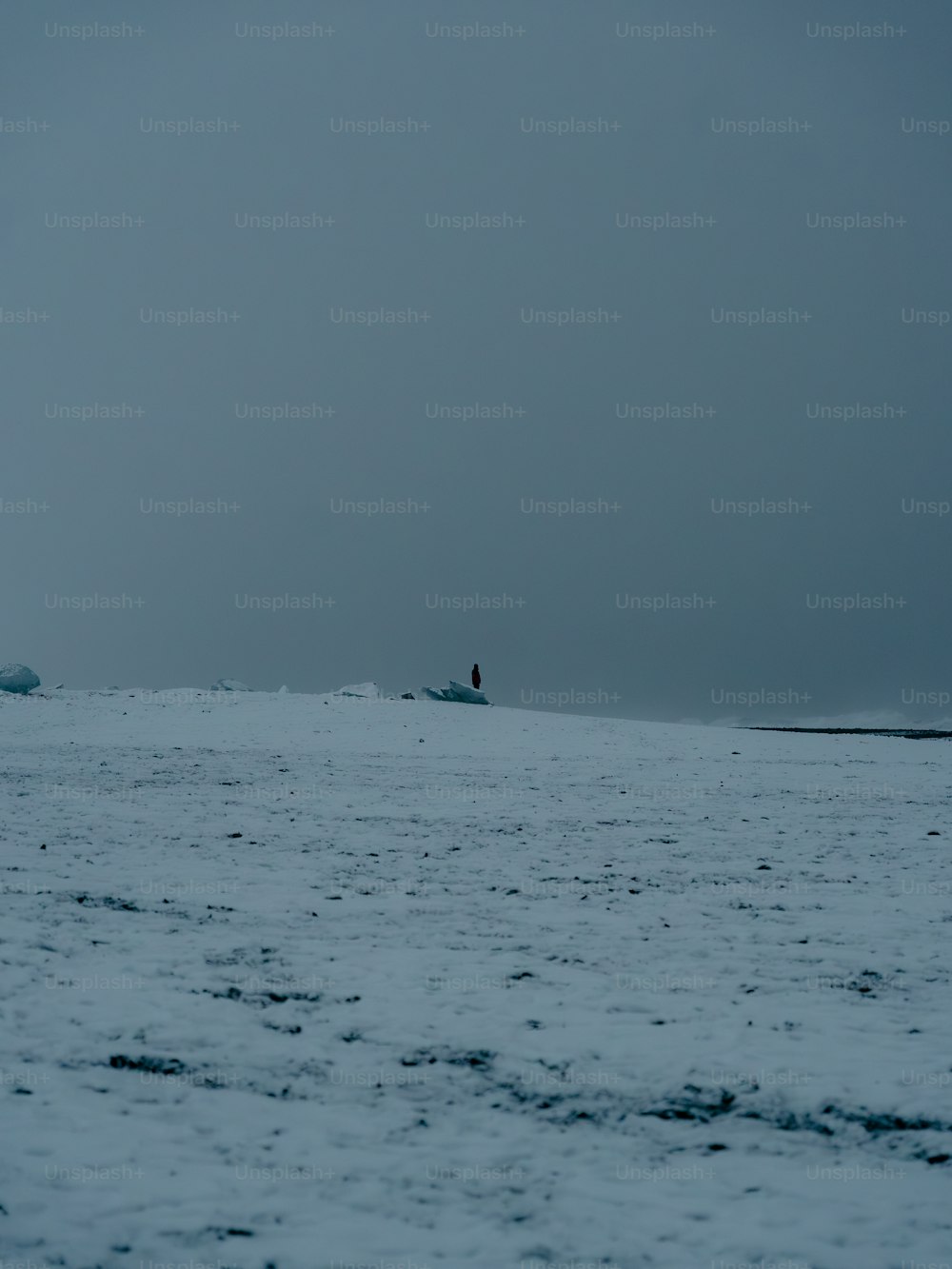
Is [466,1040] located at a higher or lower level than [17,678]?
lower

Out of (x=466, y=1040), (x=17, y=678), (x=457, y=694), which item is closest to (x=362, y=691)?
(x=457, y=694)

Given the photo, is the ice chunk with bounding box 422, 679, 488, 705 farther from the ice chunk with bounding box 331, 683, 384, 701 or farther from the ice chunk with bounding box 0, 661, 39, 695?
the ice chunk with bounding box 0, 661, 39, 695

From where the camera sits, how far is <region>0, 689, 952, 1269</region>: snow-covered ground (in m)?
4.74

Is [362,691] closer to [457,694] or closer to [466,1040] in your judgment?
[457,694]

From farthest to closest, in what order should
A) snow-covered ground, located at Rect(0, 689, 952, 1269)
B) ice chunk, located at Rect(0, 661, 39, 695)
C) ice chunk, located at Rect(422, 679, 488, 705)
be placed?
1. ice chunk, located at Rect(0, 661, 39, 695)
2. ice chunk, located at Rect(422, 679, 488, 705)
3. snow-covered ground, located at Rect(0, 689, 952, 1269)

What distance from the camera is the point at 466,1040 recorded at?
255 inches

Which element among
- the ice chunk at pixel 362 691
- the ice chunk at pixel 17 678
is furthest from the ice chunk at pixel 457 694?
the ice chunk at pixel 17 678

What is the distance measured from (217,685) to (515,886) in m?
29.2

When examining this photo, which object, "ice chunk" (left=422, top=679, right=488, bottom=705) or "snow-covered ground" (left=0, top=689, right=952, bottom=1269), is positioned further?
"ice chunk" (left=422, top=679, right=488, bottom=705)

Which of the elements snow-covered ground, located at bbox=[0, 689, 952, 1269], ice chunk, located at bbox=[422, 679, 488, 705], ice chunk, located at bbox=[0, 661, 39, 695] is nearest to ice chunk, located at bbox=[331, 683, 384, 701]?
ice chunk, located at bbox=[422, 679, 488, 705]

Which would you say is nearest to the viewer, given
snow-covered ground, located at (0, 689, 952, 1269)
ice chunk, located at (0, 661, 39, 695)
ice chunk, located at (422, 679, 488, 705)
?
snow-covered ground, located at (0, 689, 952, 1269)

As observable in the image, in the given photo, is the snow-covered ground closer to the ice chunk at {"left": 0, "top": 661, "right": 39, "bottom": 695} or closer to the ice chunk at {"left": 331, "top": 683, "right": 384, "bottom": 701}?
the ice chunk at {"left": 331, "top": 683, "right": 384, "bottom": 701}

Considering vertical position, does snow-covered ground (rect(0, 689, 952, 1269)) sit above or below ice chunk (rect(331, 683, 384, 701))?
below

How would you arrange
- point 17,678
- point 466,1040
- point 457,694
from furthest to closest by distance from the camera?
point 17,678 < point 457,694 < point 466,1040
